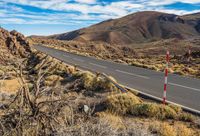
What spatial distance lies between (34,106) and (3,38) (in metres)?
44.3

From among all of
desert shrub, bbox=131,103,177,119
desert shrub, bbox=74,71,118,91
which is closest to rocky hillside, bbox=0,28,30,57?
desert shrub, bbox=74,71,118,91

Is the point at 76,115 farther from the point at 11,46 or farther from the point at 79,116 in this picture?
the point at 11,46

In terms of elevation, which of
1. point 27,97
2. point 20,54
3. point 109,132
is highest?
point 27,97

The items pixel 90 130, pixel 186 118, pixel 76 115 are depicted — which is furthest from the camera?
pixel 186 118

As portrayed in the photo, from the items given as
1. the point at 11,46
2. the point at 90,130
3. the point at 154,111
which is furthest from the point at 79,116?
the point at 11,46

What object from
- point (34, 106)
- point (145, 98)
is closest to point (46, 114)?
point (34, 106)

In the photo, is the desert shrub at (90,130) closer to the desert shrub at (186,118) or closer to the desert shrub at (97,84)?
the desert shrub at (186,118)

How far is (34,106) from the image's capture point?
6906 mm

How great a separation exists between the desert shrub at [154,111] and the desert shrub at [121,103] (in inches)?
8.3

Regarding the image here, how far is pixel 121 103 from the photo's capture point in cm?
950

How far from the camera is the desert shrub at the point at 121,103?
9.17 m

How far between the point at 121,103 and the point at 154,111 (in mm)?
991

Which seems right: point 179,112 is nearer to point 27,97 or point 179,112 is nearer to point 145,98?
point 145,98

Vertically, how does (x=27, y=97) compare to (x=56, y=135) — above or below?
above
